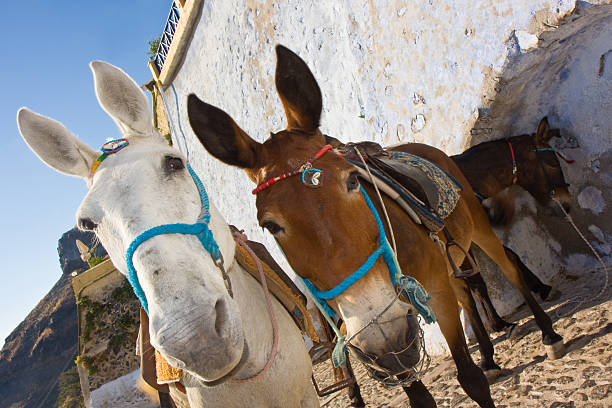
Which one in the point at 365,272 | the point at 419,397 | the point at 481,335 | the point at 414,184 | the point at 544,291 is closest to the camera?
the point at 365,272

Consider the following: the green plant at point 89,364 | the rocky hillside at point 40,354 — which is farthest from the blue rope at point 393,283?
the rocky hillside at point 40,354

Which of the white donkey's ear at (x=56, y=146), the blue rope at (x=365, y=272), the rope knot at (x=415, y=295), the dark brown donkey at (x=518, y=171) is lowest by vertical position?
the rope knot at (x=415, y=295)

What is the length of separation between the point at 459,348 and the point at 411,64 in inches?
109

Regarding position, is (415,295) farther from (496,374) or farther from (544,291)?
(544,291)

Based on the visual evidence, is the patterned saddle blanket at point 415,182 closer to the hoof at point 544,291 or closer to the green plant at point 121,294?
the hoof at point 544,291

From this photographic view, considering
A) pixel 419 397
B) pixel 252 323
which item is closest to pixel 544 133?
pixel 419 397

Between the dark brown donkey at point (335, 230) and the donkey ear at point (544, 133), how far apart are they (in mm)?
2314

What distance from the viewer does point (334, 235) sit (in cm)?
148

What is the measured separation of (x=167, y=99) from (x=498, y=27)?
8.83 m

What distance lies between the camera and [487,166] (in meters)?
3.81

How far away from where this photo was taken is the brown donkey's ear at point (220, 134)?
5.90ft

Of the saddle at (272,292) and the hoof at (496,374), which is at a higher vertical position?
the saddle at (272,292)

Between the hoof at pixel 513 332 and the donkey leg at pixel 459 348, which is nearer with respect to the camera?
the donkey leg at pixel 459 348

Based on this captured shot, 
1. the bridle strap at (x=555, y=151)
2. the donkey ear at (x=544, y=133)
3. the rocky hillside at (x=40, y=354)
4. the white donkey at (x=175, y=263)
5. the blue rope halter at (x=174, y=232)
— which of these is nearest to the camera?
the white donkey at (x=175, y=263)
